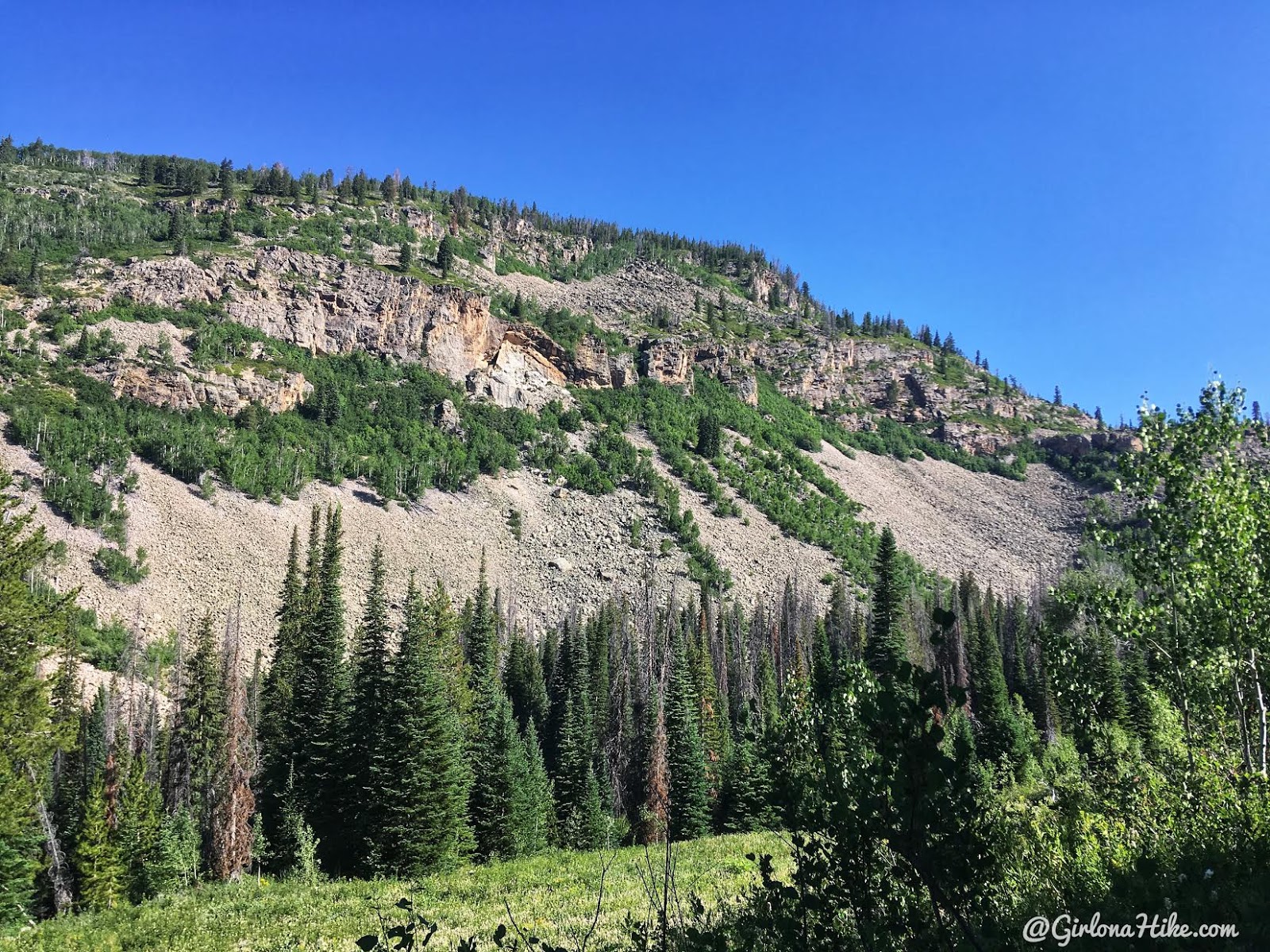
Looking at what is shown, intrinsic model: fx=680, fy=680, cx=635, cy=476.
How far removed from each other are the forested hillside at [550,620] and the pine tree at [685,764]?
0.84 feet

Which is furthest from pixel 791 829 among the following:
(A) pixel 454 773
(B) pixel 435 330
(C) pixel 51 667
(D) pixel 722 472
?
(B) pixel 435 330

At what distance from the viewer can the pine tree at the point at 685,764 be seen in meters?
39.3

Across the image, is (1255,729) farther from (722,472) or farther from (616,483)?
(722,472)

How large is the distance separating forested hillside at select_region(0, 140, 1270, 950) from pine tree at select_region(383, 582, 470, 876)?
5.9 inches

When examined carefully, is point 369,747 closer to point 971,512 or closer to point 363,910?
point 363,910

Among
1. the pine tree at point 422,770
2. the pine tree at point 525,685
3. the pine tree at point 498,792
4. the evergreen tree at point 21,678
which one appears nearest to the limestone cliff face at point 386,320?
the pine tree at point 525,685

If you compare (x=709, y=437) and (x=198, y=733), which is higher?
(x=709, y=437)

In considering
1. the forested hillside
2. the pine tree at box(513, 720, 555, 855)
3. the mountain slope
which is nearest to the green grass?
the forested hillside

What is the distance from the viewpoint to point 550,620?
306 ft

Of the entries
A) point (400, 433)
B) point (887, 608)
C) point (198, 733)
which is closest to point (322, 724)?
point (198, 733)

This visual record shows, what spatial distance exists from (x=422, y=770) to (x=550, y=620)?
6813 cm

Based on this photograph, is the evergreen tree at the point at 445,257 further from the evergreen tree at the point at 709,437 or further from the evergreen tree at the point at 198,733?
the evergreen tree at the point at 198,733

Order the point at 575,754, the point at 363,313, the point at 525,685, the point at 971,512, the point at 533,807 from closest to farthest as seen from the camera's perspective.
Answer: the point at 533,807 < the point at 575,754 < the point at 525,685 < the point at 363,313 < the point at 971,512

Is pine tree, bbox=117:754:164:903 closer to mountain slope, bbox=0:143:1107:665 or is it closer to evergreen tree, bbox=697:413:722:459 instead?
mountain slope, bbox=0:143:1107:665
